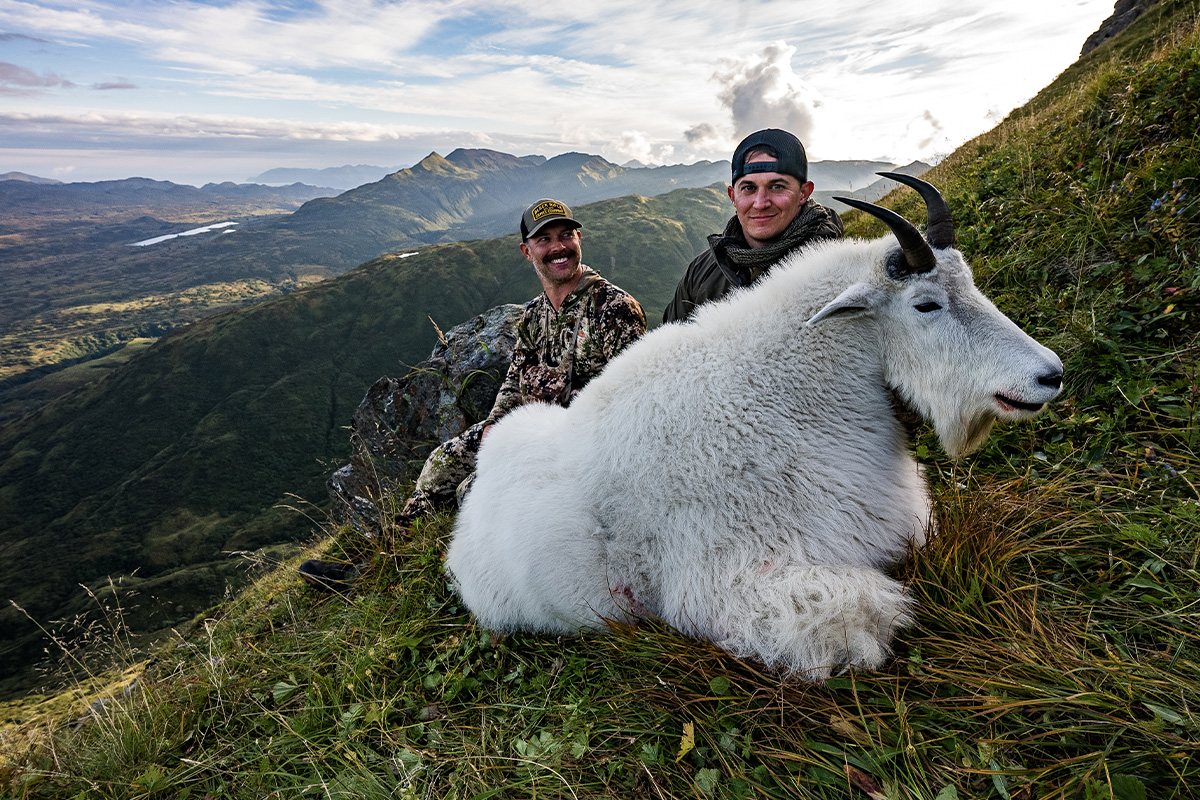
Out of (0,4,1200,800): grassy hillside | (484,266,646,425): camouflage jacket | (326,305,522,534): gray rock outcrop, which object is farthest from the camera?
(326,305,522,534): gray rock outcrop

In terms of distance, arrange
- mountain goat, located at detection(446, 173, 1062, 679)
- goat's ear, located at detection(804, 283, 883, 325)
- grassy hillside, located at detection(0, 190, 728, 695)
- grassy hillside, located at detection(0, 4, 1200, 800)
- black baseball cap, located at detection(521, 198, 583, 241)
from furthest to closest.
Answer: grassy hillside, located at detection(0, 190, 728, 695), black baseball cap, located at detection(521, 198, 583, 241), goat's ear, located at detection(804, 283, 883, 325), mountain goat, located at detection(446, 173, 1062, 679), grassy hillside, located at detection(0, 4, 1200, 800)

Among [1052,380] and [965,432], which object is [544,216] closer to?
[965,432]

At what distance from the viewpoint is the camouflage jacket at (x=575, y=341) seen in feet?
20.1

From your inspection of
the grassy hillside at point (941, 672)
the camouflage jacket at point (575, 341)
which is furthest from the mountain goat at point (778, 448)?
the camouflage jacket at point (575, 341)

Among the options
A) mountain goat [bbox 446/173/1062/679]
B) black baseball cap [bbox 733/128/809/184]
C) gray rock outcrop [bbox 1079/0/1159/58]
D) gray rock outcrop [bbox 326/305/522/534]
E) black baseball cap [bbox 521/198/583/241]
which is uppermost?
gray rock outcrop [bbox 1079/0/1159/58]

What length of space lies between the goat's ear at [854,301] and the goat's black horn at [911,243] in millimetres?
242

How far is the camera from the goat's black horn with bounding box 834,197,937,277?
2992 millimetres

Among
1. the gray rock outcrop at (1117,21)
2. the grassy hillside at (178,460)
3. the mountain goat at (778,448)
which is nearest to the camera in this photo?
the mountain goat at (778,448)

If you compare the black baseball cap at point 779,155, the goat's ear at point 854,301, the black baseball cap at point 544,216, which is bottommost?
the goat's ear at point 854,301

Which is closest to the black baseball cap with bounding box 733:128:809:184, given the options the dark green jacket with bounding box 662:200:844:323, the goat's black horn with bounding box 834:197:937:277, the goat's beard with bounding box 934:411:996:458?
the dark green jacket with bounding box 662:200:844:323

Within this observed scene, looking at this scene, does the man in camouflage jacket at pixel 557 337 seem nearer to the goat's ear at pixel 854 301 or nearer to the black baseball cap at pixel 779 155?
the black baseball cap at pixel 779 155

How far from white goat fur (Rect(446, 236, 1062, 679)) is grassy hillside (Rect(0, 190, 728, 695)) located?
96944 mm

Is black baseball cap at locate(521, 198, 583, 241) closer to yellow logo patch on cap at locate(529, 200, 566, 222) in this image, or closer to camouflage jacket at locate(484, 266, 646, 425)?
yellow logo patch on cap at locate(529, 200, 566, 222)

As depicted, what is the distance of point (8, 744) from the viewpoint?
4.64 m
